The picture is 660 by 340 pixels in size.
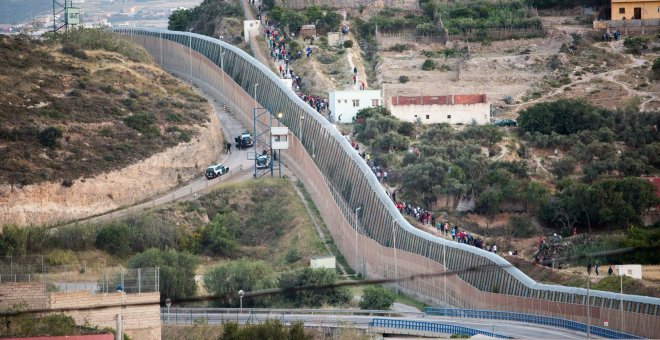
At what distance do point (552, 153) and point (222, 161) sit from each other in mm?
18824

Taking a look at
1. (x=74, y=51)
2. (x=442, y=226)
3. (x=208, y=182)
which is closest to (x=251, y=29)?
(x=74, y=51)

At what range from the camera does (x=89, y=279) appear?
297ft

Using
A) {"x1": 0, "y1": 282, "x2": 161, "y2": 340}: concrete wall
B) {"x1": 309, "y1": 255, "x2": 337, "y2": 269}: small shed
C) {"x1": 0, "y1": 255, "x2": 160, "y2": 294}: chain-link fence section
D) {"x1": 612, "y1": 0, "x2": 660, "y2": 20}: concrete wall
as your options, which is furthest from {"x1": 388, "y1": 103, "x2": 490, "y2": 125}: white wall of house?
{"x1": 0, "y1": 282, "x2": 161, "y2": 340}: concrete wall

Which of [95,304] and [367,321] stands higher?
[95,304]

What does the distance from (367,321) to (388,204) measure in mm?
16685

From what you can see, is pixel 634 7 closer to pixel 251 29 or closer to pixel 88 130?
pixel 251 29

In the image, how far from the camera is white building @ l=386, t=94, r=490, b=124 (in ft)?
445

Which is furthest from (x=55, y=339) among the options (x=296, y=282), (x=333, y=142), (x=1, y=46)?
(x=1, y=46)

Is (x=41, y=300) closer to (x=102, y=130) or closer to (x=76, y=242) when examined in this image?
(x=76, y=242)

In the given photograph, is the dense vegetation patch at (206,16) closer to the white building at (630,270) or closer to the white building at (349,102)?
the white building at (349,102)

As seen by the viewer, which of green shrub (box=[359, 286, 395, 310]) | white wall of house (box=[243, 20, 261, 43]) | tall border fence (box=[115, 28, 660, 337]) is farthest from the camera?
white wall of house (box=[243, 20, 261, 43])

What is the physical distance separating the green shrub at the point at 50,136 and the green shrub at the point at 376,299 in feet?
103

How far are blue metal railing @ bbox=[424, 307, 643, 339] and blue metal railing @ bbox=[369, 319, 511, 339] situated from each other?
3.77 meters

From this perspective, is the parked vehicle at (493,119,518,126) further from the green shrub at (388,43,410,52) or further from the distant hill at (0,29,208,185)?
the green shrub at (388,43,410,52)
